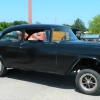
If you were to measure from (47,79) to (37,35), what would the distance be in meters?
1.44

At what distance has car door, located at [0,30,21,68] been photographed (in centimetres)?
651

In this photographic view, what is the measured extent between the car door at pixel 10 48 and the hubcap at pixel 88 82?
2072 millimetres

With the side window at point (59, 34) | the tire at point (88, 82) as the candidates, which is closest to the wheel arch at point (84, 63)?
the tire at point (88, 82)

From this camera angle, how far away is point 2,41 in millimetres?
6906

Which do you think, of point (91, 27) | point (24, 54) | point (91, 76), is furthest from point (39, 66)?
point (91, 27)

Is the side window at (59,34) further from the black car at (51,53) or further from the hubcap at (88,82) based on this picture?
the hubcap at (88,82)

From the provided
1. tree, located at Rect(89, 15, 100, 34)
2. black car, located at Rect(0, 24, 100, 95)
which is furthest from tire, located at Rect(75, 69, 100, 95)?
tree, located at Rect(89, 15, 100, 34)

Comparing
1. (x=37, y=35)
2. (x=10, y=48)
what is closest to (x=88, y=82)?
(x=37, y=35)

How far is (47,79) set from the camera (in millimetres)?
6875

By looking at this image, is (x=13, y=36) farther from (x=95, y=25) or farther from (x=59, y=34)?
(x=95, y=25)

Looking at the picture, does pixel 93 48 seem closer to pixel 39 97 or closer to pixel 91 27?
pixel 39 97

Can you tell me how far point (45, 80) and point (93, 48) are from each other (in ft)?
7.17

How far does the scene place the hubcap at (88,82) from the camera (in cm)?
531

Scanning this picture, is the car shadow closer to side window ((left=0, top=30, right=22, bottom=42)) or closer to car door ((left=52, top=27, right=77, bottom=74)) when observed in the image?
car door ((left=52, top=27, right=77, bottom=74))
